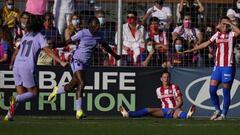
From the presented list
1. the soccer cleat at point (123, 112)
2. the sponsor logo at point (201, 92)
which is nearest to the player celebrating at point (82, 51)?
the soccer cleat at point (123, 112)

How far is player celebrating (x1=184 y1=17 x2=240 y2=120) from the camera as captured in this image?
16656 mm

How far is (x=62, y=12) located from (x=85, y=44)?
9.83 feet

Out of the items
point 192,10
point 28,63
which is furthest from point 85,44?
point 192,10

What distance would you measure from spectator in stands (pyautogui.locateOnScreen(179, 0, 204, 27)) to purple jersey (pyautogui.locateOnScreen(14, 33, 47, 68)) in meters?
5.97

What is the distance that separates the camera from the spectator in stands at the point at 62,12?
759 inches

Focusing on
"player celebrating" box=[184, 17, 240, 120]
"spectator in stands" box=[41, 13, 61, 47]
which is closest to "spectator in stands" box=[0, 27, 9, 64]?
"spectator in stands" box=[41, 13, 61, 47]

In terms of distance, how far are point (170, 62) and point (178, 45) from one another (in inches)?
17.3

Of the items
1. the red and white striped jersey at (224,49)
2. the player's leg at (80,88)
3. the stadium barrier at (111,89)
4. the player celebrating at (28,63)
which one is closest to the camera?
the player celebrating at (28,63)

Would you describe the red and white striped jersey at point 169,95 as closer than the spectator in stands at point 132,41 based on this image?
Yes

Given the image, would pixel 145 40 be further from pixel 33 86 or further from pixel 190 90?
pixel 33 86

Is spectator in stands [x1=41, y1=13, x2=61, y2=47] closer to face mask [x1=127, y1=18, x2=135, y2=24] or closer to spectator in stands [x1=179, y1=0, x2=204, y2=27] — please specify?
face mask [x1=127, y1=18, x2=135, y2=24]

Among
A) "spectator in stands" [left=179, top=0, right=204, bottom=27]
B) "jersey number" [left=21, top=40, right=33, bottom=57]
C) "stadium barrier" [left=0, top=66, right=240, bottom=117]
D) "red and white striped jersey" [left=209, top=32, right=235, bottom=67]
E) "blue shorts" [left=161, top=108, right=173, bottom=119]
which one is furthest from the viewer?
"spectator in stands" [left=179, top=0, right=204, bottom=27]

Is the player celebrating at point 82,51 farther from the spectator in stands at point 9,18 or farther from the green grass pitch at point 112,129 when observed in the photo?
the green grass pitch at point 112,129

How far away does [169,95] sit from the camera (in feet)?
57.9
